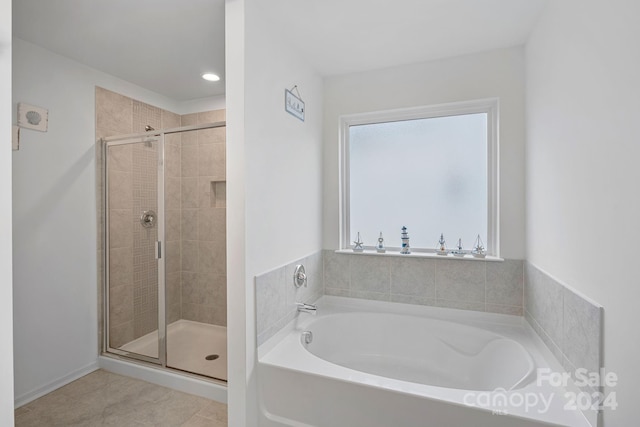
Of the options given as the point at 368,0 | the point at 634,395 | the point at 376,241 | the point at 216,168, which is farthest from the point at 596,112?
the point at 216,168

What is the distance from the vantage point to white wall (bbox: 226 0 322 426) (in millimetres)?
1560

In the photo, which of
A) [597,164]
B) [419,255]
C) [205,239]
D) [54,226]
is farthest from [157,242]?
[597,164]

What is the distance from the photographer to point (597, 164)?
114cm

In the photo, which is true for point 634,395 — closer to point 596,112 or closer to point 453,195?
point 596,112

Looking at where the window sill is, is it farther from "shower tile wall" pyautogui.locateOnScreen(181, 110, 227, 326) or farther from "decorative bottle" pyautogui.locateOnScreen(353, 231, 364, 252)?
"shower tile wall" pyautogui.locateOnScreen(181, 110, 227, 326)

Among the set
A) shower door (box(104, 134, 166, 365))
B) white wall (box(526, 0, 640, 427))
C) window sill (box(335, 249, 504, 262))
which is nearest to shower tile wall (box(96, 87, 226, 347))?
shower door (box(104, 134, 166, 365))

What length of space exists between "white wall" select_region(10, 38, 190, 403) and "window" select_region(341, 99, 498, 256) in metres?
2.12

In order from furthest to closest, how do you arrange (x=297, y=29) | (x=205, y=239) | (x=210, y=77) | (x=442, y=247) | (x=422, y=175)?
(x=205, y=239)
(x=210, y=77)
(x=422, y=175)
(x=442, y=247)
(x=297, y=29)

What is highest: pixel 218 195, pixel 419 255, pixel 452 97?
pixel 452 97

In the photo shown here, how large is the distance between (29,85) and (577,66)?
3192mm

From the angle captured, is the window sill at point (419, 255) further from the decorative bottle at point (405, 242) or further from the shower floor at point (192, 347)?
the shower floor at point (192, 347)

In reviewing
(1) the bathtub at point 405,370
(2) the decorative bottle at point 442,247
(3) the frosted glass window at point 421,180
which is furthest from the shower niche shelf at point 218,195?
(2) the decorative bottle at point 442,247

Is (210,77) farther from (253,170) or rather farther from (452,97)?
(452,97)

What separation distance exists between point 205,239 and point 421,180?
2088 mm
